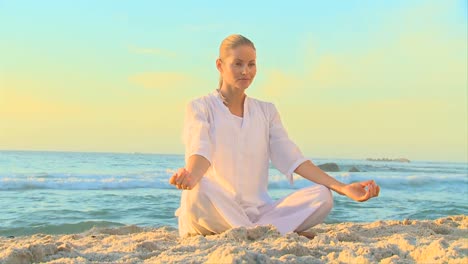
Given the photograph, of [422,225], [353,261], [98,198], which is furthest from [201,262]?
[98,198]

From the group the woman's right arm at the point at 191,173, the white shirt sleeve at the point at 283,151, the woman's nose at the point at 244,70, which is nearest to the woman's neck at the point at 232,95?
the woman's nose at the point at 244,70

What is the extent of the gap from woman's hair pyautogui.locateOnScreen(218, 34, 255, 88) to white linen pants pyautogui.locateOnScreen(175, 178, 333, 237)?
0.81 m

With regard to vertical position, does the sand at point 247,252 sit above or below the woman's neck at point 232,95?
below

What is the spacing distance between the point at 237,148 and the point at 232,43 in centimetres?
64

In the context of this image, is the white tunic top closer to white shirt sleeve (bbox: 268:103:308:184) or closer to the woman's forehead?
white shirt sleeve (bbox: 268:103:308:184)

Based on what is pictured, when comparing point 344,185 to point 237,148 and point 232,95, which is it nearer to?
point 237,148

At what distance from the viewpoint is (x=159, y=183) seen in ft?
32.5

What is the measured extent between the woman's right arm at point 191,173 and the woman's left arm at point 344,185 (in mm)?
699

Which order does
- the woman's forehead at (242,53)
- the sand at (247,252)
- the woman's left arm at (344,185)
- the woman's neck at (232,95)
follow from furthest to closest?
the woman's neck at (232,95)
the woman's forehead at (242,53)
the woman's left arm at (344,185)
the sand at (247,252)

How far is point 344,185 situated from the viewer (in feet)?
9.57

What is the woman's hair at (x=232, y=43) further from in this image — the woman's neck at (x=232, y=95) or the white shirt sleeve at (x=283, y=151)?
the white shirt sleeve at (x=283, y=151)

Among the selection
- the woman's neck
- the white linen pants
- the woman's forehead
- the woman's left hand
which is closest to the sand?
the white linen pants

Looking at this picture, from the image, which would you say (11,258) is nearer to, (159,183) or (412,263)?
(412,263)

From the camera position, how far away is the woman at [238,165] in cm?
280
